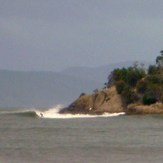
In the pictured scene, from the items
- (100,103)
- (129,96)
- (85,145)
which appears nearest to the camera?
(85,145)

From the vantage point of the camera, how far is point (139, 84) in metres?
144

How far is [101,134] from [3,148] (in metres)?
19.8

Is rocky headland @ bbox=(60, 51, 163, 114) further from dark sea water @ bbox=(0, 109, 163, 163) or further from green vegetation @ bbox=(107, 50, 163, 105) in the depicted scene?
dark sea water @ bbox=(0, 109, 163, 163)

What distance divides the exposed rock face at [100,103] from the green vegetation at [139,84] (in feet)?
4.50

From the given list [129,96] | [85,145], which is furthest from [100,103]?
[85,145]

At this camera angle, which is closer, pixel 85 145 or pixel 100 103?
pixel 85 145

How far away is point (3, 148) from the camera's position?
68.1m

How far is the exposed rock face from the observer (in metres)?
144

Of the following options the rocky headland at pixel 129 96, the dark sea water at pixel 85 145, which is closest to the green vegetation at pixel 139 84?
the rocky headland at pixel 129 96

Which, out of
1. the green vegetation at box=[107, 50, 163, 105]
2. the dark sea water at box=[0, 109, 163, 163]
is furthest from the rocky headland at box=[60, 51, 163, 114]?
the dark sea water at box=[0, 109, 163, 163]

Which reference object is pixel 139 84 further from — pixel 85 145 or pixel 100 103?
pixel 85 145

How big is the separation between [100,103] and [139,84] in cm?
697

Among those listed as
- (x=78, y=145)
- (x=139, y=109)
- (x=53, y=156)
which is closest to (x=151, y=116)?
(x=139, y=109)

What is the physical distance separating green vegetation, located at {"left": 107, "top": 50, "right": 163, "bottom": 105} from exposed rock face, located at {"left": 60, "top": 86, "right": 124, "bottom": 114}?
4.50ft
